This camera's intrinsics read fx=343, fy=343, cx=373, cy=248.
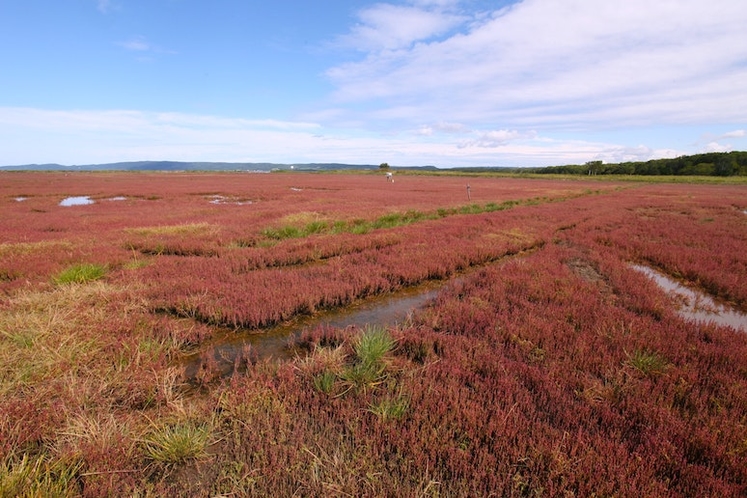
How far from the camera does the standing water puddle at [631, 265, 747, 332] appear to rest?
6.88 metres

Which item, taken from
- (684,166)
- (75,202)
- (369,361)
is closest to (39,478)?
(369,361)

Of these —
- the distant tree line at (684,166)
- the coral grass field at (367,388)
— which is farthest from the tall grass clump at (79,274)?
the distant tree line at (684,166)

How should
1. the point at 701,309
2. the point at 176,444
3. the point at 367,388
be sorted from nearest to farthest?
1. the point at 176,444
2. the point at 367,388
3. the point at 701,309

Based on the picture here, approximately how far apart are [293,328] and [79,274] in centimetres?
580

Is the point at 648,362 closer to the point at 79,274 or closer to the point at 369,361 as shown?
the point at 369,361

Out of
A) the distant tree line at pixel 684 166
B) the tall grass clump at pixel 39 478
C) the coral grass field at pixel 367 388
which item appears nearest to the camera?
the tall grass clump at pixel 39 478

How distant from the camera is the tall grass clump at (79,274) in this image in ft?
25.8

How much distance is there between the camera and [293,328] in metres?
6.41

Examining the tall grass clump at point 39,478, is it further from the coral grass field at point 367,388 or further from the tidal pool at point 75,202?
the tidal pool at point 75,202

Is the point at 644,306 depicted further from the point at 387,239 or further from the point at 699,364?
the point at 387,239

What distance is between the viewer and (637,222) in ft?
59.5

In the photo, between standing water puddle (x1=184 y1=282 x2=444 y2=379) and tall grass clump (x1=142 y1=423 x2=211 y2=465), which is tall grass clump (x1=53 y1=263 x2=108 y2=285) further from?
tall grass clump (x1=142 y1=423 x2=211 y2=465)

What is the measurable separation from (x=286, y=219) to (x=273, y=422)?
50.4ft

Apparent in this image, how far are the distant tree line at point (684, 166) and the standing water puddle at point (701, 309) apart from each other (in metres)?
124
